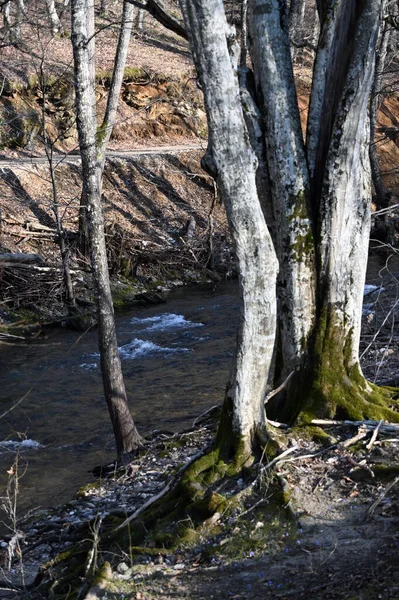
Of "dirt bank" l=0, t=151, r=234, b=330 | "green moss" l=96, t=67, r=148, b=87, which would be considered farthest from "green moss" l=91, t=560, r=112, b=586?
"green moss" l=96, t=67, r=148, b=87

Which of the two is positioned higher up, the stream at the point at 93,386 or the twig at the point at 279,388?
the twig at the point at 279,388

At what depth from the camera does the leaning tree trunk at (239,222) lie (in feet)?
16.7

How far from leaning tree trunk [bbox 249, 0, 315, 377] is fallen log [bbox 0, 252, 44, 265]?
36.9ft

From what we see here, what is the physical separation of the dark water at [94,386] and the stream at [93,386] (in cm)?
2

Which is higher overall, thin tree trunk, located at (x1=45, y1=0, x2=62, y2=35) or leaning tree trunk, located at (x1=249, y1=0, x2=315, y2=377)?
thin tree trunk, located at (x1=45, y1=0, x2=62, y2=35)

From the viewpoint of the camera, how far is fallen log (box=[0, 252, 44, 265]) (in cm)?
1659

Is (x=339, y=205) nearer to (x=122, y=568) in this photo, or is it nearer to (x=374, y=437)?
(x=374, y=437)

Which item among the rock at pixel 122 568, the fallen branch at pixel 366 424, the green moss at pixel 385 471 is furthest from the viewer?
the fallen branch at pixel 366 424

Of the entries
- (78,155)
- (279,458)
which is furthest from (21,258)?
(279,458)

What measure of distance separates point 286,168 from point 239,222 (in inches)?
46.4

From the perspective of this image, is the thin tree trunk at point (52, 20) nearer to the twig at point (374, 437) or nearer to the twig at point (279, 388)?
the twig at point (279, 388)

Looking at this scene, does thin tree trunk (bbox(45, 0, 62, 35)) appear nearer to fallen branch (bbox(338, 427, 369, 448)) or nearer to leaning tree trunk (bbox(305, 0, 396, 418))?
leaning tree trunk (bbox(305, 0, 396, 418))

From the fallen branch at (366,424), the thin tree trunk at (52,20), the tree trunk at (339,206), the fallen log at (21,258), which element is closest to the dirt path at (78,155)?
the thin tree trunk at (52,20)

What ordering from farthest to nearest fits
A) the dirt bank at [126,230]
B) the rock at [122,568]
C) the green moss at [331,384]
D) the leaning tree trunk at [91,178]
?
the dirt bank at [126,230], the leaning tree trunk at [91,178], the green moss at [331,384], the rock at [122,568]
